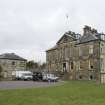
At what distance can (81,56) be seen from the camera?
60344 millimetres

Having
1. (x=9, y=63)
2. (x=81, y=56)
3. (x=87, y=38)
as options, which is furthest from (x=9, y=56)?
(x=87, y=38)

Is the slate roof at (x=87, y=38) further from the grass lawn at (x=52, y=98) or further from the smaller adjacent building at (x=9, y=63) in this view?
the grass lawn at (x=52, y=98)

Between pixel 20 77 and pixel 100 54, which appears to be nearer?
pixel 100 54

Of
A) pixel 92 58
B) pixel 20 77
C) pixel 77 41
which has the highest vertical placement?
pixel 77 41

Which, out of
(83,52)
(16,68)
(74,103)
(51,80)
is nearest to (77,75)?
(83,52)

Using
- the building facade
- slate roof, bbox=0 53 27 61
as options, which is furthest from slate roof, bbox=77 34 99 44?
slate roof, bbox=0 53 27 61

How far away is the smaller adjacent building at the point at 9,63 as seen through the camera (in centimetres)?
7706

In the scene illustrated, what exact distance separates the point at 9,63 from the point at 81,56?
2855 cm

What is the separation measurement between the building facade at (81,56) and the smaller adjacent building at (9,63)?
1460 centimetres

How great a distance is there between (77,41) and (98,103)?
45.2m

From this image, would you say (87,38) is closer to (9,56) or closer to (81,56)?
(81,56)

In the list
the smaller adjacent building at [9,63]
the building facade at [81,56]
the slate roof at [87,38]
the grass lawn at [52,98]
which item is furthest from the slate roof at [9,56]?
the grass lawn at [52,98]

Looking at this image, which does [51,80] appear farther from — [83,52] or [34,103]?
[34,103]

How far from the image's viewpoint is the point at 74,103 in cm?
1755
